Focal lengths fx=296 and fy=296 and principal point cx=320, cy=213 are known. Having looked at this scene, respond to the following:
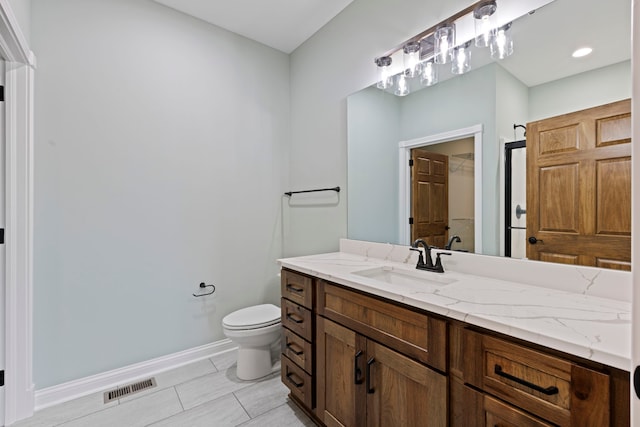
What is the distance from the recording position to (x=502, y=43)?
1411 mm

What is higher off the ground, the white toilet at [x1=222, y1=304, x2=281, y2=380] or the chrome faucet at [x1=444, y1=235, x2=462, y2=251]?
the chrome faucet at [x1=444, y1=235, x2=462, y2=251]

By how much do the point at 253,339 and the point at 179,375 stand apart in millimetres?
652

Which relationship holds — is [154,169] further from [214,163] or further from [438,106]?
[438,106]

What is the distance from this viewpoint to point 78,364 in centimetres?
193

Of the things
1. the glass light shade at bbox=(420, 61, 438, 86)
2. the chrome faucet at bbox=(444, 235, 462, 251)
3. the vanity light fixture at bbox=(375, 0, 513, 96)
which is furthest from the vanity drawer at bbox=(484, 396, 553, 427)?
the glass light shade at bbox=(420, 61, 438, 86)

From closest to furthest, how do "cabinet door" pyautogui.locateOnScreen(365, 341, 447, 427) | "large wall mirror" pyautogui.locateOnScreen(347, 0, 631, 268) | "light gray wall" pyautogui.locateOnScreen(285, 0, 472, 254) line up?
1. "cabinet door" pyautogui.locateOnScreen(365, 341, 447, 427)
2. "large wall mirror" pyautogui.locateOnScreen(347, 0, 631, 268)
3. "light gray wall" pyautogui.locateOnScreen(285, 0, 472, 254)

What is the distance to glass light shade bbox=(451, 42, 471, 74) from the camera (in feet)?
5.07

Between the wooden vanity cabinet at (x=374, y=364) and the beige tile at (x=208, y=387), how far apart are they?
0.76 meters

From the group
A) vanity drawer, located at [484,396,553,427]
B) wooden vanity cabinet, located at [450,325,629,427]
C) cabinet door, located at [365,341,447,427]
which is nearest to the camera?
wooden vanity cabinet, located at [450,325,629,427]

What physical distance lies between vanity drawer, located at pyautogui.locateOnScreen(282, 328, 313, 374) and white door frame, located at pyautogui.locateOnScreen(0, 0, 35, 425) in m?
1.50

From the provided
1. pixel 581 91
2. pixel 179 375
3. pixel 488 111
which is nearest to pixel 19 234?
pixel 179 375

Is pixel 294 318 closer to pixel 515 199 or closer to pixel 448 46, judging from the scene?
pixel 515 199

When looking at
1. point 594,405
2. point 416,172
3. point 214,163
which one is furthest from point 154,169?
point 594,405

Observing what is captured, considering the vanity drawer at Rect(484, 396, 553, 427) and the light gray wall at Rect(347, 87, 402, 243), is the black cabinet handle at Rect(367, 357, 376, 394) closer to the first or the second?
the vanity drawer at Rect(484, 396, 553, 427)
